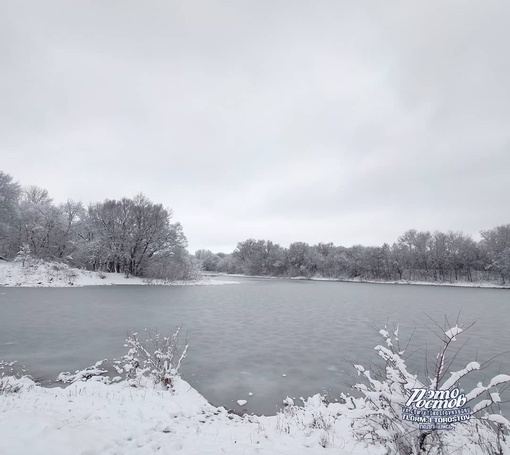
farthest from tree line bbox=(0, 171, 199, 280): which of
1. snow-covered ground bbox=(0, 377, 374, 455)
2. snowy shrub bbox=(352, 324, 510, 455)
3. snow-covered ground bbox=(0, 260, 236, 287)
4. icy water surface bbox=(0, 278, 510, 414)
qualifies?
snowy shrub bbox=(352, 324, 510, 455)

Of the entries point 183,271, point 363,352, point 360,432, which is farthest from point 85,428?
point 183,271

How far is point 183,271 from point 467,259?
6839 cm

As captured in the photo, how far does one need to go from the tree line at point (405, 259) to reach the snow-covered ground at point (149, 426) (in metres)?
76.4

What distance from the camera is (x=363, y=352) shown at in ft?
39.1

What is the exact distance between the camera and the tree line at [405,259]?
7125 cm

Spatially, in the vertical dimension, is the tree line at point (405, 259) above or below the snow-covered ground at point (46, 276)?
above

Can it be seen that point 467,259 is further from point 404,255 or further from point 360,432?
point 360,432

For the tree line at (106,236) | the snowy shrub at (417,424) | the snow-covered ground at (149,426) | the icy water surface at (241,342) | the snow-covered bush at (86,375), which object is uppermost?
the tree line at (106,236)

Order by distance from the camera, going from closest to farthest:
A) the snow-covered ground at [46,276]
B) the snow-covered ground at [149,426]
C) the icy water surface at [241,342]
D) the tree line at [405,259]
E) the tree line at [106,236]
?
1. the snow-covered ground at [149,426]
2. the icy water surface at [241,342]
3. the snow-covered ground at [46,276]
4. the tree line at [106,236]
5. the tree line at [405,259]

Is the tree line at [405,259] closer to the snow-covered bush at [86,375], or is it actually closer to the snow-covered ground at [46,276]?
the snow-covered ground at [46,276]

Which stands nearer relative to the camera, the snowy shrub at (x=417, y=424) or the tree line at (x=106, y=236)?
the snowy shrub at (x=417, y=424)

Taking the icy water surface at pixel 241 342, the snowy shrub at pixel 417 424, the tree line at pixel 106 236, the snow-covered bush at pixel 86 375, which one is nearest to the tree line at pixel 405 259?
the tree line at pixel 106 236

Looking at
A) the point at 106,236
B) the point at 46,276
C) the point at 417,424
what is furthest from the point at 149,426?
the point at 106,236

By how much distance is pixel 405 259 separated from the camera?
275ft
